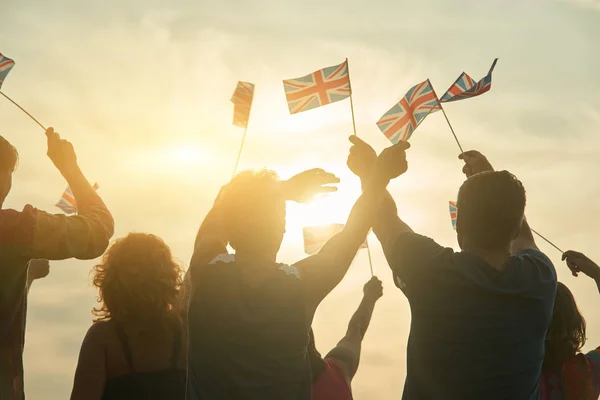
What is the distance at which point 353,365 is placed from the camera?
14.0 feet

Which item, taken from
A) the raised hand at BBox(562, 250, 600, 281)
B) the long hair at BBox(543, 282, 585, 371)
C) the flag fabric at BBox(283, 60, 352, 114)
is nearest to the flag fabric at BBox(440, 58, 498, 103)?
the flag fabric at BBox(283, 60, 352, 114)

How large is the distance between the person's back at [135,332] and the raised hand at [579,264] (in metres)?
2.74

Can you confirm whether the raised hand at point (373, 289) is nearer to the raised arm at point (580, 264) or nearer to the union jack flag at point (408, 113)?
the raised arm at point (580, 264)

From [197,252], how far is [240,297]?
0.46 m

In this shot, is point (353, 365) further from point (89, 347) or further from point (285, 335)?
point (89, 347)

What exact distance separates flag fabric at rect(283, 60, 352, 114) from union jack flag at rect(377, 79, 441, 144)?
69cm

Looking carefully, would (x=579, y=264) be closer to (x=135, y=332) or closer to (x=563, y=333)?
(x=563, y=333)

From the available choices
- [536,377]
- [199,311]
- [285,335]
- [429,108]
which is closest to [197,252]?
[199,311]

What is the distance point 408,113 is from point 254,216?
6.13 metres

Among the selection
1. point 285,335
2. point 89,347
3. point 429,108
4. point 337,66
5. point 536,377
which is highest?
point 337,66

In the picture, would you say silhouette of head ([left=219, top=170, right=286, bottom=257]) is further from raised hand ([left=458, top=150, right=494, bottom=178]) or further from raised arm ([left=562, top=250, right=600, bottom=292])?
raised arm ([left=562, top=250, right=600, bottom=292])

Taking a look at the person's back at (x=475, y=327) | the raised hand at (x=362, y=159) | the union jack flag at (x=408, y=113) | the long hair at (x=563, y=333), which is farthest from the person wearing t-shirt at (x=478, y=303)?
the union jack flag at (x=408, y=113)

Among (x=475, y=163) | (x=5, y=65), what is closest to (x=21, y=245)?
(x=475, y=163)

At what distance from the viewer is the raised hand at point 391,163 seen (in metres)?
3.90
